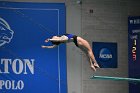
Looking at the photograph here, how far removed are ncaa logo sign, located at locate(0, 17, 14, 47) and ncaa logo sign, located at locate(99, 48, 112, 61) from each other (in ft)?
5.81

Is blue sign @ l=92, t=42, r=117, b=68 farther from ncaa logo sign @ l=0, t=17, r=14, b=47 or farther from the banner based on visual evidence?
ncaa logo sign @ l=0, t=17, r=14, b=47

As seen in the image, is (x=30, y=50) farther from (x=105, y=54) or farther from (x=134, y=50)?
(x=134, y=50)

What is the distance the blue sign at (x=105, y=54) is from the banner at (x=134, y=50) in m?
0.40

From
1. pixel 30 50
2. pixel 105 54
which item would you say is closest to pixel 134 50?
pixel 105 54

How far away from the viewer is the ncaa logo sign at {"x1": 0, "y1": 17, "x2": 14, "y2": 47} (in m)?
7.05

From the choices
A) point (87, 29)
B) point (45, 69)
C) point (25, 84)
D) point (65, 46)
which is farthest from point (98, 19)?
point (25, 84)

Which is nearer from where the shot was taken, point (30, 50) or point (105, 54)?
point (30, 50)

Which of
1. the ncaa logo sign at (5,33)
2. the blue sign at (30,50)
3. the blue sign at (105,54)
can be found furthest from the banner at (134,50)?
the ncaa logo sign at (5,33)

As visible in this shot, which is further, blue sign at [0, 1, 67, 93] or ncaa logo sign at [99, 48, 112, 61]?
ncaa logo sign at [99, 48, 112, 61]

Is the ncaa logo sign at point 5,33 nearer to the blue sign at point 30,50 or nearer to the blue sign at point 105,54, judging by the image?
the blue sign at point 30,50

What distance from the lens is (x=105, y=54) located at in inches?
296

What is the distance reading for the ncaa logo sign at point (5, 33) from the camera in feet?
23.1

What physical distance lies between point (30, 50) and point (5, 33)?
557mm

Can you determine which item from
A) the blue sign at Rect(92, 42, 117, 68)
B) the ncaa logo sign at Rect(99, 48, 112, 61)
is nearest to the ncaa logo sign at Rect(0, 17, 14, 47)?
the blue sign at Rect(92, 42, 117, 68)
